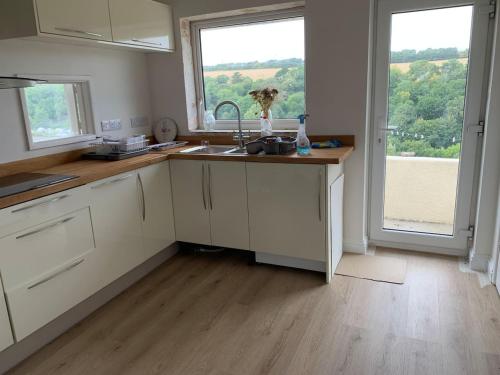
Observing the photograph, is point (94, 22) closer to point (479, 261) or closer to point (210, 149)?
point (210, 149)

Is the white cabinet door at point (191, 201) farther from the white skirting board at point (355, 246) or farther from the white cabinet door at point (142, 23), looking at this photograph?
the white skirting board at point (355, 246)

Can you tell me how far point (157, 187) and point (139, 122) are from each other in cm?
89

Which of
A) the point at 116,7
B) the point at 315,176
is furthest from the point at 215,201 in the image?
the point at 116,7

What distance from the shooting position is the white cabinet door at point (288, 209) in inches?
99.3

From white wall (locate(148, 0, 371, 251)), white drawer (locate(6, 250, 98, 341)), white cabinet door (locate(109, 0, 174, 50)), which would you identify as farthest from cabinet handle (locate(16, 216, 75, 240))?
white wall (locate(148, 0, 371, 251))

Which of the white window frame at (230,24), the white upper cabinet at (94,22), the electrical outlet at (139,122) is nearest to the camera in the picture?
the white upper cabinet at (94,22)

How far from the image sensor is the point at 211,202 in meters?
2.89

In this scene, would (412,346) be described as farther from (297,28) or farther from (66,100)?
(66,100)

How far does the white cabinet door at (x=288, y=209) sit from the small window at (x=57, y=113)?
4.38 feet

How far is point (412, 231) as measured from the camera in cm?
304

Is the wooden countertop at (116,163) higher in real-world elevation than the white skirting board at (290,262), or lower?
higher

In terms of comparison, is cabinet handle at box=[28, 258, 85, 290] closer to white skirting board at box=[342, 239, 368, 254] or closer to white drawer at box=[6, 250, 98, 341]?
white drawer at box=[6, 250, 98, 341]

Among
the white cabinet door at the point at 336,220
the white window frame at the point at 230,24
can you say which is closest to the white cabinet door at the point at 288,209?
the white cabinet door at the point at 336,220

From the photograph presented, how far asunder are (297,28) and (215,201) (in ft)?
5.07
